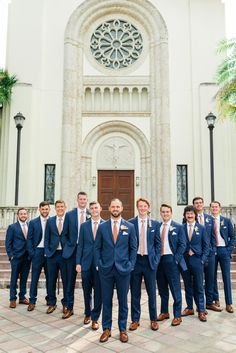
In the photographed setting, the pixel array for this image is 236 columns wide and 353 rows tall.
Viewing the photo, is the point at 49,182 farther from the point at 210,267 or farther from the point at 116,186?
the point at 210,267

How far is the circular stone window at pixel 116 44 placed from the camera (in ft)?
53.2

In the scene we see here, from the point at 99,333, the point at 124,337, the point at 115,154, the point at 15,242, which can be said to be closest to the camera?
the point at 124,337

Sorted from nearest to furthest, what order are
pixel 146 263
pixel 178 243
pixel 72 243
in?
pixel 146 263
pixel 178 243
pixel 72 243

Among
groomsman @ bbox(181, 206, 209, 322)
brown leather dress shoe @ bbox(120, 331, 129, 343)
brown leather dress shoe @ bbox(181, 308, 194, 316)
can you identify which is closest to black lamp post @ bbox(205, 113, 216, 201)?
groomsman @ bbox(181, 206, 209, 322)

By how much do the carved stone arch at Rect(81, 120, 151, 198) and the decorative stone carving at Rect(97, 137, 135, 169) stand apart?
0.33 meters

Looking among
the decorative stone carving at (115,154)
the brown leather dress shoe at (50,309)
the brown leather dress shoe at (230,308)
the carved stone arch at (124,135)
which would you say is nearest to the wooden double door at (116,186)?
the decorative stone carving at (115,154)

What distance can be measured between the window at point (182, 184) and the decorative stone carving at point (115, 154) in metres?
2.17

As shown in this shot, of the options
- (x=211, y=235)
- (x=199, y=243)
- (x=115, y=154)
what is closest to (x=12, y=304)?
(x=199, y=243)

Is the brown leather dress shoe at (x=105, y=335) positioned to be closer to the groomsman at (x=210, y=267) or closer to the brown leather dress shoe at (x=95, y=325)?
the brown leather dress shoe at (x=95, y=325)

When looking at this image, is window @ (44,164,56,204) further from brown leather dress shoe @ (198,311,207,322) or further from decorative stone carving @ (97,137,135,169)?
brown leather dress shoe @ (198,311,207,322)

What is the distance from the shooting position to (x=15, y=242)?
22.7ft

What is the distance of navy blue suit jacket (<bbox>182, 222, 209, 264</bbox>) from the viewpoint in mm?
5953

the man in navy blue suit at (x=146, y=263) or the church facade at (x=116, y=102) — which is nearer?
the man in navy blue suit at (x=146, y=263)

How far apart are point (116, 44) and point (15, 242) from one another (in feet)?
40.8
